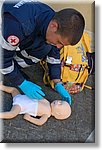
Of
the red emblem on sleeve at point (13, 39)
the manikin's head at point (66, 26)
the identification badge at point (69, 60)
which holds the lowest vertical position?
the identification badge at point (69, 60)

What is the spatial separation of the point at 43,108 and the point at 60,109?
5 centimetres

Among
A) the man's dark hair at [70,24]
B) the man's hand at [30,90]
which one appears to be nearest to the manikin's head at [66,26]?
Result: the man's dark hair at [70,24]

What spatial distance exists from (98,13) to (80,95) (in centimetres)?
30

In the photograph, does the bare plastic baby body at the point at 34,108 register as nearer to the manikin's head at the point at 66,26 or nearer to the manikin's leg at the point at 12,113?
the manikin's leg at the point at 12,113

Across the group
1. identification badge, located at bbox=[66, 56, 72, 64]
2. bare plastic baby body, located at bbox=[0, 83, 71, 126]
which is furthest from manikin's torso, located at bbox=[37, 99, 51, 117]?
identification badge, located at bbox=[66, 56, 72, 64]

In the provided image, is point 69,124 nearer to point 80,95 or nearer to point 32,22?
point 80,95

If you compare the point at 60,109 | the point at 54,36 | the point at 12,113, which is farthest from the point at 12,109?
the point at 54,36

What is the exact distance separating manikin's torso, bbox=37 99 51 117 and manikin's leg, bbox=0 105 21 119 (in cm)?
7

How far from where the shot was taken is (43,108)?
1.20 meters

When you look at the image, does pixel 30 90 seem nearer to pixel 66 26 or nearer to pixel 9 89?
pixel 9 89

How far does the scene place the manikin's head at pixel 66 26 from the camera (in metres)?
1.02

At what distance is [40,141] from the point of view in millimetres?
1147

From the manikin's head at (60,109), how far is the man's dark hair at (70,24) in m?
0.26

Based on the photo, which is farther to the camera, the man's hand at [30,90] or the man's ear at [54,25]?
the man's hand at [30,90]
